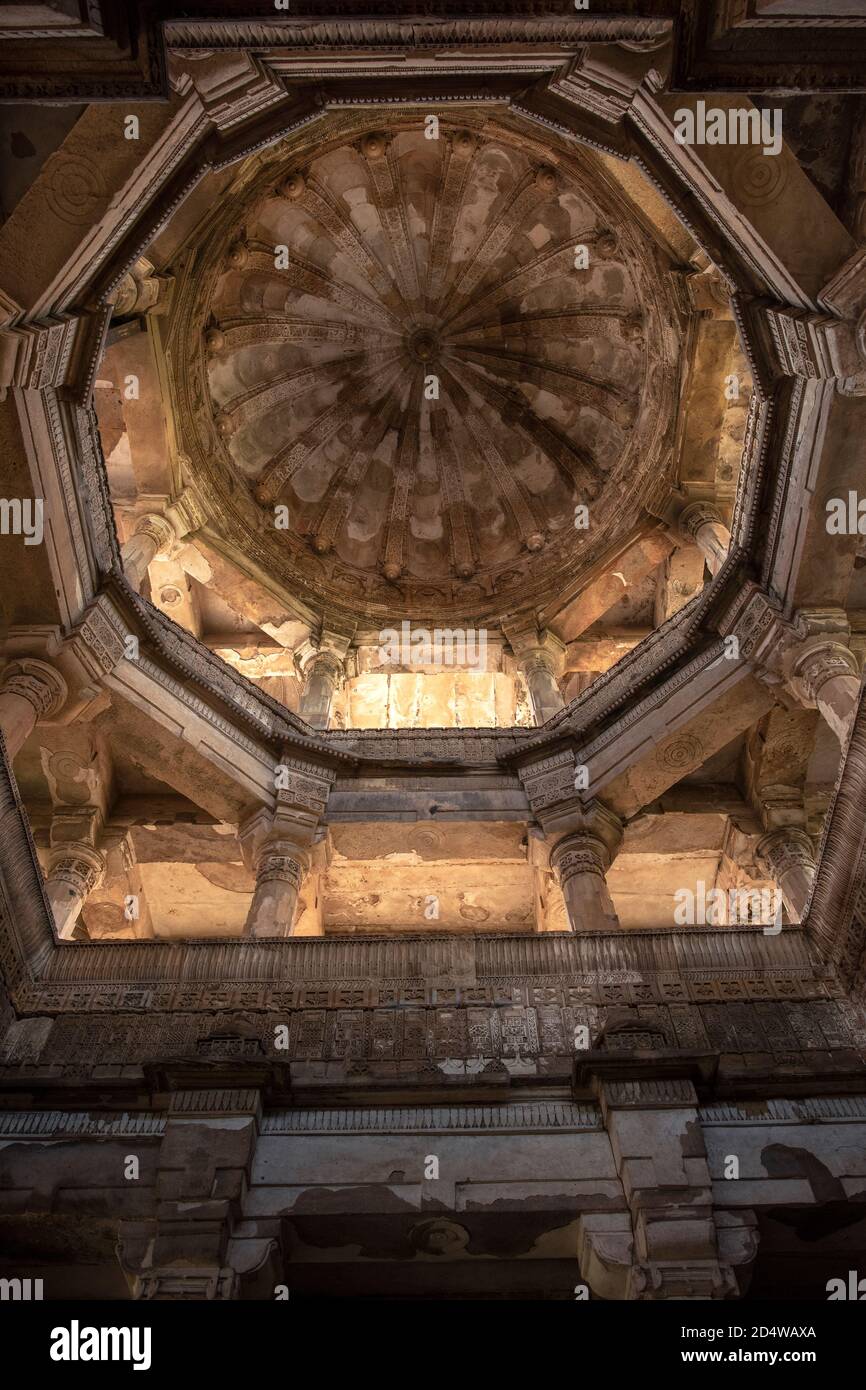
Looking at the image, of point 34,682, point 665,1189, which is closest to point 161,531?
point 34,682

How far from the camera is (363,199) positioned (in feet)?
72.1

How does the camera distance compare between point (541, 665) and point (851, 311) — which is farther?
point (541, 665)

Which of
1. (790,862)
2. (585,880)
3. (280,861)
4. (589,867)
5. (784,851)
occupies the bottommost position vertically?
(585,880)

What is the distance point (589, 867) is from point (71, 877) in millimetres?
6261

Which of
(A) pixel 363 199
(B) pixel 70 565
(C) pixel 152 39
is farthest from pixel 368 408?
(C) pixel 152 39

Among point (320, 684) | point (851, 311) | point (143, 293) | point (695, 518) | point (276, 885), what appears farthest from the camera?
point (320, 684)

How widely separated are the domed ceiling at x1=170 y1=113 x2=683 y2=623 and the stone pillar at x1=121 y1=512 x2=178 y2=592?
173 centimetres

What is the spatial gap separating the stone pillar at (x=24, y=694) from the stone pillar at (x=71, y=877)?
5.80ft

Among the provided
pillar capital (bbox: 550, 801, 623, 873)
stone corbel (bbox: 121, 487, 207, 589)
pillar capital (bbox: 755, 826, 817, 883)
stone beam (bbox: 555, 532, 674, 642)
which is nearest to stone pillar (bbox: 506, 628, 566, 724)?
stone beam (bbox: 555, 532, 674, 642)

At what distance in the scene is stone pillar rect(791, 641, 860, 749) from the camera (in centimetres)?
1171

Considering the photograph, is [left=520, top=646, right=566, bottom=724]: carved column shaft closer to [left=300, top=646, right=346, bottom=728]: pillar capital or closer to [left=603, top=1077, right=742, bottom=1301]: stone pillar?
[left=300, top=646, right=346, bottom=728]: pillar capital

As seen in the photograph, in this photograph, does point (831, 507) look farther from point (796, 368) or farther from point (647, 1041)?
point (647, 1041)

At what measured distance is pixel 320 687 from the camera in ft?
63.0

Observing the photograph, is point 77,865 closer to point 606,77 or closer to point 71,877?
point 71,877
